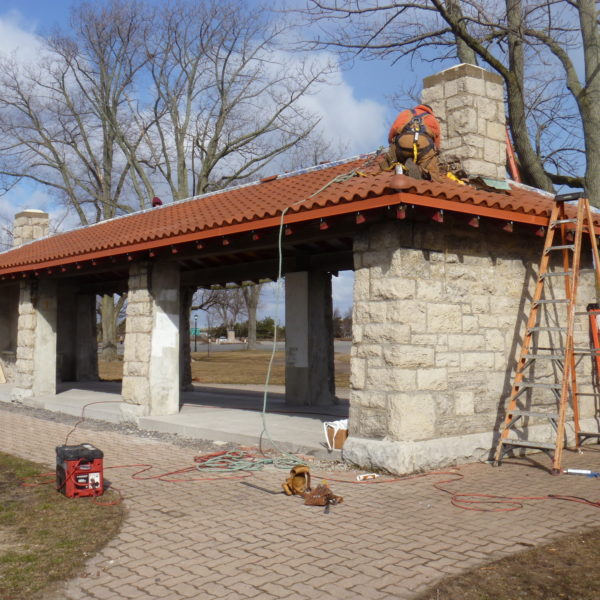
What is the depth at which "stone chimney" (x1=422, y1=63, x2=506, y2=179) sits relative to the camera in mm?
8992

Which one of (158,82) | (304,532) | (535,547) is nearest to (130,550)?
(304,532)

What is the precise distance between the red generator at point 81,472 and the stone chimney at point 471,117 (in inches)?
225

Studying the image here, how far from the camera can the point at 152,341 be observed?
1034 centimetres

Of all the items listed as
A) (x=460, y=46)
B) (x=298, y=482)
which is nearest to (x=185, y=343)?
(x=460, y=46)

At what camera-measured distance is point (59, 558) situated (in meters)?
4.55

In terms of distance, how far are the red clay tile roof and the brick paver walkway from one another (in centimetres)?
273

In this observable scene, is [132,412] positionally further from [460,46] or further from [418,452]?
[460,46]

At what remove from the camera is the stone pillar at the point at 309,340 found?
40.4 ft

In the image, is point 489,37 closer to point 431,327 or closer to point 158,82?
point 431,327

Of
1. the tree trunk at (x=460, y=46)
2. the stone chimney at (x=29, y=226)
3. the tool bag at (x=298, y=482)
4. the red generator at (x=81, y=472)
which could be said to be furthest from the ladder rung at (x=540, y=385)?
the stone chimney at (x=29, y=226)

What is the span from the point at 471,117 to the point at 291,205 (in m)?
2.99

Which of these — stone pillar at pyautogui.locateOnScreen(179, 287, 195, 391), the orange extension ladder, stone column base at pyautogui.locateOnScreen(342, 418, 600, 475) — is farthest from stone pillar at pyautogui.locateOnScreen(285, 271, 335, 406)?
stone column base at pyautogui.locateOnScreen(342, 418, 600, 475)

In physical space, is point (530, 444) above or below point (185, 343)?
below

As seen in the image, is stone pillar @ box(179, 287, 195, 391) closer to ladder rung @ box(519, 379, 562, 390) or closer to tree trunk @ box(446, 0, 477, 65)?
tree trunk @ box(446, 0, 477, 65)
